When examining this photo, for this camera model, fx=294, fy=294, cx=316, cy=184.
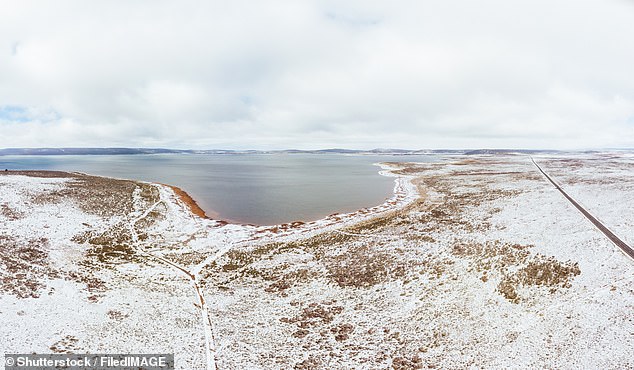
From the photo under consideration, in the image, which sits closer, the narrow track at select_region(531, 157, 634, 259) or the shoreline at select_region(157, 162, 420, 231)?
the narrow track at select_region(531, 157, 634, 259)

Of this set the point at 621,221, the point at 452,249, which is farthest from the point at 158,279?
the point at 621,221

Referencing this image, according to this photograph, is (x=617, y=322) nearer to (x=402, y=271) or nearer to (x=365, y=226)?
(x=402, y=271)

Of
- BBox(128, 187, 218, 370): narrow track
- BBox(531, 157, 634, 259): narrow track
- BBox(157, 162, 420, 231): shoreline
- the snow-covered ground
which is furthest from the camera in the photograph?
BBox(157, 162, 420, 231): shoreline

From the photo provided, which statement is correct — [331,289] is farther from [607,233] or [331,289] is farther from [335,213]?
[607,233]

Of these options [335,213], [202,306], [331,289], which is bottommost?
[202,306]

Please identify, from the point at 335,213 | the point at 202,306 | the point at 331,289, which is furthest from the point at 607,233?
the point at 202,306

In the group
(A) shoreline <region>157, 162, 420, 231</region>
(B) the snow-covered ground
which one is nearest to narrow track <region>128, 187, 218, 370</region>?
(B) the snow-covered ground

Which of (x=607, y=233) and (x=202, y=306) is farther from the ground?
(x=607, y=233)

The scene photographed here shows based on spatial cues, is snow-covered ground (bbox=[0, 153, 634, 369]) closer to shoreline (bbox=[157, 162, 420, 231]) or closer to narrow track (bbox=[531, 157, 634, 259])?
narrow track (bbox=[531, 157, 634, 259])

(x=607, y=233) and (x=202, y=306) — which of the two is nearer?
(x=202, y=306)

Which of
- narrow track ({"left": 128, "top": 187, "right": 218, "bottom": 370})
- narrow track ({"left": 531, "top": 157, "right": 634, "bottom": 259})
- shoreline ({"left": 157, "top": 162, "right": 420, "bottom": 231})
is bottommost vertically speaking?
narrow track ({"left": 128, "top": 187, "right": 218, "bottom": 370})
